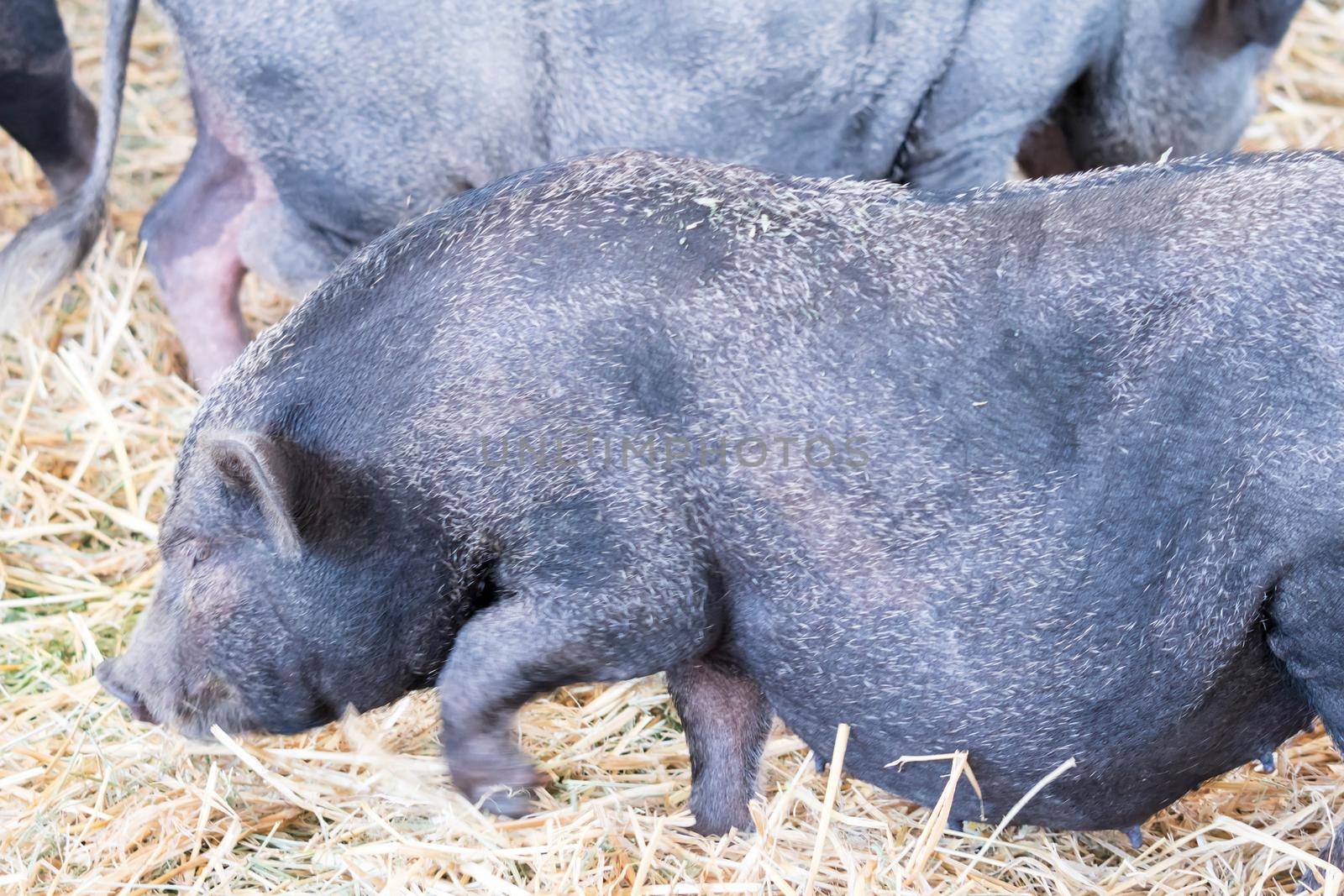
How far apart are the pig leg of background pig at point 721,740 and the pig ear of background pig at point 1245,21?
2.17 metres

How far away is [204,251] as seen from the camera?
3.88 m

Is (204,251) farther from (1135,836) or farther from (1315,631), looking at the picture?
(1315,631)

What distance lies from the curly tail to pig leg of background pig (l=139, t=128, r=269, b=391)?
159mm

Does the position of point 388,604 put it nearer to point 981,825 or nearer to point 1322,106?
point 981,825

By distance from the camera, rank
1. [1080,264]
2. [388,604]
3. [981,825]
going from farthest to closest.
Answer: [981,825] → [388,604] → [1080,264]

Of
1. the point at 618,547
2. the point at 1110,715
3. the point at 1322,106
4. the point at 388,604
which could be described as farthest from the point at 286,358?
the point at 1322,106

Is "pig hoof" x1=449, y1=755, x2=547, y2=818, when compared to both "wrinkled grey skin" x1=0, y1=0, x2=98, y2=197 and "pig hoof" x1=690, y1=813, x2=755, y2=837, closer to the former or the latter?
"pig hoof" x1=690, y1=813, x2=755, y2=837

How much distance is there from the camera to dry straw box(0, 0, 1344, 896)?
2.62m

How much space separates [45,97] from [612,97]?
61.7 inches

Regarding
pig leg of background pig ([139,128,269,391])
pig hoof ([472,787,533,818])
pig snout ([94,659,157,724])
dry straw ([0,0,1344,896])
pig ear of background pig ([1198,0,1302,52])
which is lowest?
dry straw ([0,0,1344,896])

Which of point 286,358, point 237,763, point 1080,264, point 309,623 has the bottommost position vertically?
point 237,763

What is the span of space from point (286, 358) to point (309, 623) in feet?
1.40

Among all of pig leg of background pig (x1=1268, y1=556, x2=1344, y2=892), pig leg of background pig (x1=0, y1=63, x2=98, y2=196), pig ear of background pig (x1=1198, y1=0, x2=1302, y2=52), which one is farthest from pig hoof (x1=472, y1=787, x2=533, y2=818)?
pig ear of background pig (x1=1198, y1=0, x2=1302, y2=52)

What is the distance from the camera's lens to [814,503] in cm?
241
